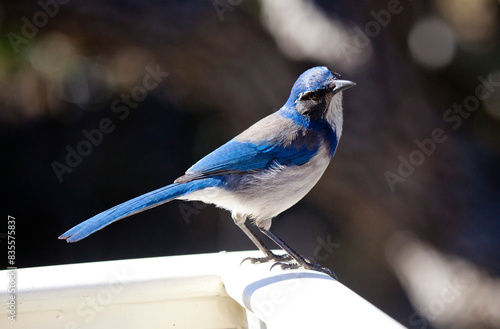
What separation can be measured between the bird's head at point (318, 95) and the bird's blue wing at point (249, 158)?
21cm

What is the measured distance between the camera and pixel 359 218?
592 cm

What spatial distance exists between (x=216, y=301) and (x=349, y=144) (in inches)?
120

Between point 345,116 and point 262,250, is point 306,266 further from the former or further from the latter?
point 345,116

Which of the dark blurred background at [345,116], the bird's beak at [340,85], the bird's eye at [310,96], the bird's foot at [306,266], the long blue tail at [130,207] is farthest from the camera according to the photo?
the dark blurred background at [345,116]

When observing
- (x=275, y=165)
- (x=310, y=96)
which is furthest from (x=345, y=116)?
(x=275, y=165)

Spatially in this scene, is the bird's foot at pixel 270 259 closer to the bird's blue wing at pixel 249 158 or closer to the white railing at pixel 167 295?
the white railing at pixel 167 295

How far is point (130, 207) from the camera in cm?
284

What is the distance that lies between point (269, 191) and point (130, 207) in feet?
2.41

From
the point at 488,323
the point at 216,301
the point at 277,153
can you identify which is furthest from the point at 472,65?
the point at 216,301

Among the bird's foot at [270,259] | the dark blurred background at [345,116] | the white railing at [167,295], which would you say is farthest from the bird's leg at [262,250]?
the dark blurred background at [345,116]

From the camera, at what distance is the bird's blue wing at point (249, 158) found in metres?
3.12

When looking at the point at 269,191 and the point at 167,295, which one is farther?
the point at 269,191

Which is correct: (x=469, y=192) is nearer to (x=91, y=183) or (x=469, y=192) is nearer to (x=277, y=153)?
(x=277, y=153)

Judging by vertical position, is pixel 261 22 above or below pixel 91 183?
above
